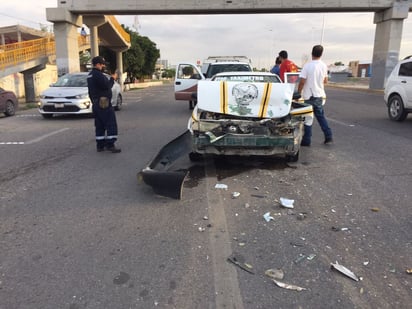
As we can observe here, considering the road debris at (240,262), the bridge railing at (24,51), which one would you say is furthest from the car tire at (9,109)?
the road debris at (240,262)

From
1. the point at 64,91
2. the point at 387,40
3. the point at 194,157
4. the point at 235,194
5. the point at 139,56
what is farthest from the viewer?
the point at 139,56

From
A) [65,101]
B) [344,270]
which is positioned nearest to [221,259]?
[344,270]

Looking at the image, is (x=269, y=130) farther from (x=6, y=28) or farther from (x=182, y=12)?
(x=6, y=28)

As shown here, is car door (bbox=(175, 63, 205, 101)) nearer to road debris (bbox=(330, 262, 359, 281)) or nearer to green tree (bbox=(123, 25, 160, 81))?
road debris (bbox=(330, 262, 359, 281))

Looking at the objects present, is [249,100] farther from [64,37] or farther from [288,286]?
[64,37]

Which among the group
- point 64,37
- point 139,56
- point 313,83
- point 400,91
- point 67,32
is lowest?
point 400,91

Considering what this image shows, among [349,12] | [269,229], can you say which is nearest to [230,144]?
[269,229]

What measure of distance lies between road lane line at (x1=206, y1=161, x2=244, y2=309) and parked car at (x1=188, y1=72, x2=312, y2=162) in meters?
1.01

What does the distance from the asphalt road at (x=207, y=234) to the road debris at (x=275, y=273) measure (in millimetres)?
40

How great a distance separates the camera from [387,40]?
25891mm

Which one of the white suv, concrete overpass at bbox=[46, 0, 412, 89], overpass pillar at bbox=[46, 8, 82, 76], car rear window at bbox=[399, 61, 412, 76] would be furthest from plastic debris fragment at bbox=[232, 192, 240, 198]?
overpass pillar at bbox=[46, 8, 82, 76]

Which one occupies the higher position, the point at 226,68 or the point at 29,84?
the point at 226,68

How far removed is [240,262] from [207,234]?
609mm

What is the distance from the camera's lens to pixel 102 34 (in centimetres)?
3400
